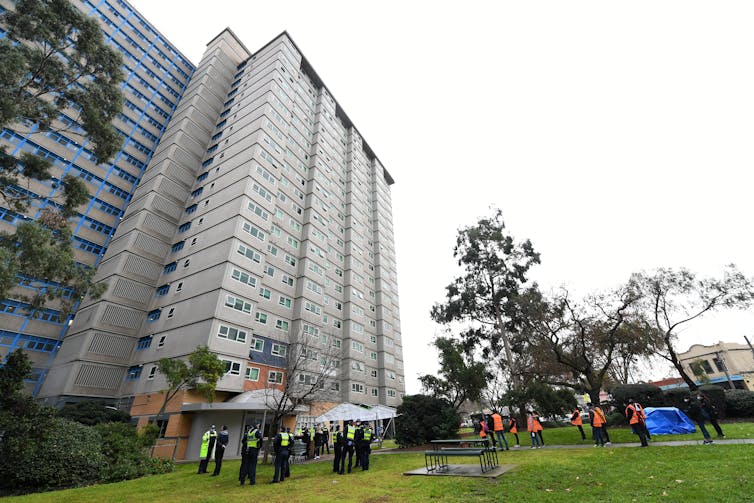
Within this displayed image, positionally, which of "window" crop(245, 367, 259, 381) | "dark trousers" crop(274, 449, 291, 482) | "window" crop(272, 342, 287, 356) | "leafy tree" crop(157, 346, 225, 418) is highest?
"window" crop(272, 342, 287, 356)

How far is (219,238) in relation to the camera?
111 feet

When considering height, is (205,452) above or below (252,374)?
below

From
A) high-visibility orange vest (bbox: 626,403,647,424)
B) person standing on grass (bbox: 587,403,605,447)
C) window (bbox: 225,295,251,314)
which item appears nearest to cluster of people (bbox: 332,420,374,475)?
person standing on grass (bbox: 587,403,605,447)

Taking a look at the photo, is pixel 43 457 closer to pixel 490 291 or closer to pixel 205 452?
pixel 205 452

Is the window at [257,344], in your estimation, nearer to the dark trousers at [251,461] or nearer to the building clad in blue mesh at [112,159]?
the building clad in blue mesh at [112,159]

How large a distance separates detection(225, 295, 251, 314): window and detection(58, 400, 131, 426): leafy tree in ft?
36.4

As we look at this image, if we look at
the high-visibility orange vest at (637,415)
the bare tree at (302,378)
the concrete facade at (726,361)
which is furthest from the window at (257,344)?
the concrete facade at (726,361)

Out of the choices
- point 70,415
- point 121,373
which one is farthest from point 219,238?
point 70,415

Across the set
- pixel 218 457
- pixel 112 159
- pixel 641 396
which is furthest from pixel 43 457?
pixel 112 159

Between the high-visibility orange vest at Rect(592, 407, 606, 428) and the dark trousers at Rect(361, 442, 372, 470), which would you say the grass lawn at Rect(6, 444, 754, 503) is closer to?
the dark trousers at Rect(361, 442, 372, 470)

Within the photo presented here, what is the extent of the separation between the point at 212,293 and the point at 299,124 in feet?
104

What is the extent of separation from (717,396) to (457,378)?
593 inches

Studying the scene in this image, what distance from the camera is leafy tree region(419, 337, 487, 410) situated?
80.3ft

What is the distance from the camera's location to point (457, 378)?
81.2 feet
